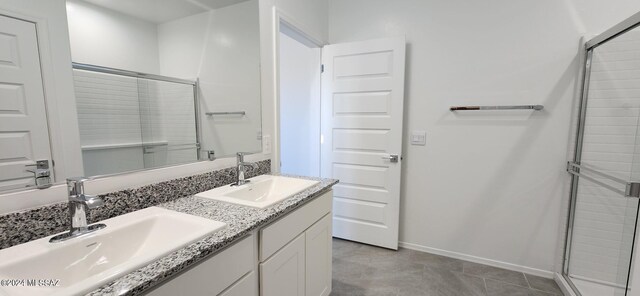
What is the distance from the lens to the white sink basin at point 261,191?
4.03 feet

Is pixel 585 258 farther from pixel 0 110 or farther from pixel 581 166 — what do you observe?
pixel 0 110

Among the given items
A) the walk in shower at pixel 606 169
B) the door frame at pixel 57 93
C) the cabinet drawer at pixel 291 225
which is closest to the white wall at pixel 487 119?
the walk in shower at pixel 606 169

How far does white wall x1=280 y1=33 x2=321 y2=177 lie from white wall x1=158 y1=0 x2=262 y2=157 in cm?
108

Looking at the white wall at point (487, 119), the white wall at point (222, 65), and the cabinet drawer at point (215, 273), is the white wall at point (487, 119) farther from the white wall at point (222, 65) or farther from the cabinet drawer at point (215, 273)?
the cabinet drawer at point (215, 273)

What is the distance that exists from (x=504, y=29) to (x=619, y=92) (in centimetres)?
85

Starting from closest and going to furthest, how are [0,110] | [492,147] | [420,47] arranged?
[0,110]
[492,147]
[420,47]

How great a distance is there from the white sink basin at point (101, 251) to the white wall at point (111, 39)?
624 mm

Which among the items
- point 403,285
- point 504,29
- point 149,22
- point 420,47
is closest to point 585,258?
point 403,285

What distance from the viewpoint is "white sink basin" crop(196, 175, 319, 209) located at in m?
1.23

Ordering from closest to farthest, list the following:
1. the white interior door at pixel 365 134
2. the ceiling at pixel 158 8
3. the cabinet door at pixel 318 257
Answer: the ceiling at pixel 158 8 → the cabinet door at pixel 318 257 → the white interior door at pixel 365 134

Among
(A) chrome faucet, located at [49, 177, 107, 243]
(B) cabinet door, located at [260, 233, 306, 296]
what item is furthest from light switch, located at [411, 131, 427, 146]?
(A) chrome faucet, located at [49, 177, 107, 243]

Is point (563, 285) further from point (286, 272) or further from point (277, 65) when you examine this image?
point (277, 65)

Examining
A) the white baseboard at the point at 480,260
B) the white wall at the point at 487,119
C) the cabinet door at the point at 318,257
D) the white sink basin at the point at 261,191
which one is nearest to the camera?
the white sink basin at the point at 261,191

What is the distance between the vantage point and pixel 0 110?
2.61 feet
